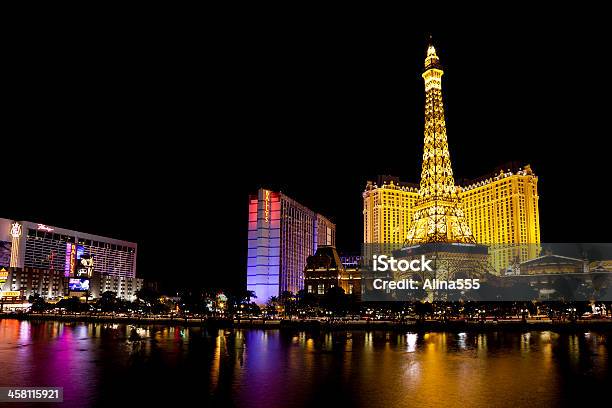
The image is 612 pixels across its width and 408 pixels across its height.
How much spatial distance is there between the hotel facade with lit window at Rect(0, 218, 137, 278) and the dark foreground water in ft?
241

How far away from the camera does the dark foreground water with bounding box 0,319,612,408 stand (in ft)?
61.2

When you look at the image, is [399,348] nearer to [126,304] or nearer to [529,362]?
[529,362]

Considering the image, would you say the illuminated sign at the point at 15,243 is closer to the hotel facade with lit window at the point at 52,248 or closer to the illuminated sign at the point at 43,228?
the hotel facade with lit window at the point at 52,248

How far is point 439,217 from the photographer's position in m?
93.8

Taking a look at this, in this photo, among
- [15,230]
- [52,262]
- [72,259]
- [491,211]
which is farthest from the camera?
[52,262]

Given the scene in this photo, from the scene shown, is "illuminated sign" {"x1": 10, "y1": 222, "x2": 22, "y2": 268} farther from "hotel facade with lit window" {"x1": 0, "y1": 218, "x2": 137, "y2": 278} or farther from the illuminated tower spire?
the illuminated tower spire

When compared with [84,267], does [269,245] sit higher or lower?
higher

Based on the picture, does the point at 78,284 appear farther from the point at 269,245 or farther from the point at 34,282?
the point at 269,245

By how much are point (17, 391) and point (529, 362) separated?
77.3 ft

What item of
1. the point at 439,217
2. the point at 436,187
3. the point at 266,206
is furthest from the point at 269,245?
the point at 436,187

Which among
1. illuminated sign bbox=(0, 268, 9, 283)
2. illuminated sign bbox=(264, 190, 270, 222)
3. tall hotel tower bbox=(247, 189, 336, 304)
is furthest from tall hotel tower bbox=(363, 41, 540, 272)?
illuminated sign bbox=(0, 268, 9, 283)

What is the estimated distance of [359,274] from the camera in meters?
107

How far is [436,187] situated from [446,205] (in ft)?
11.6

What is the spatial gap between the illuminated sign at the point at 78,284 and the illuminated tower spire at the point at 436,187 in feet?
194
